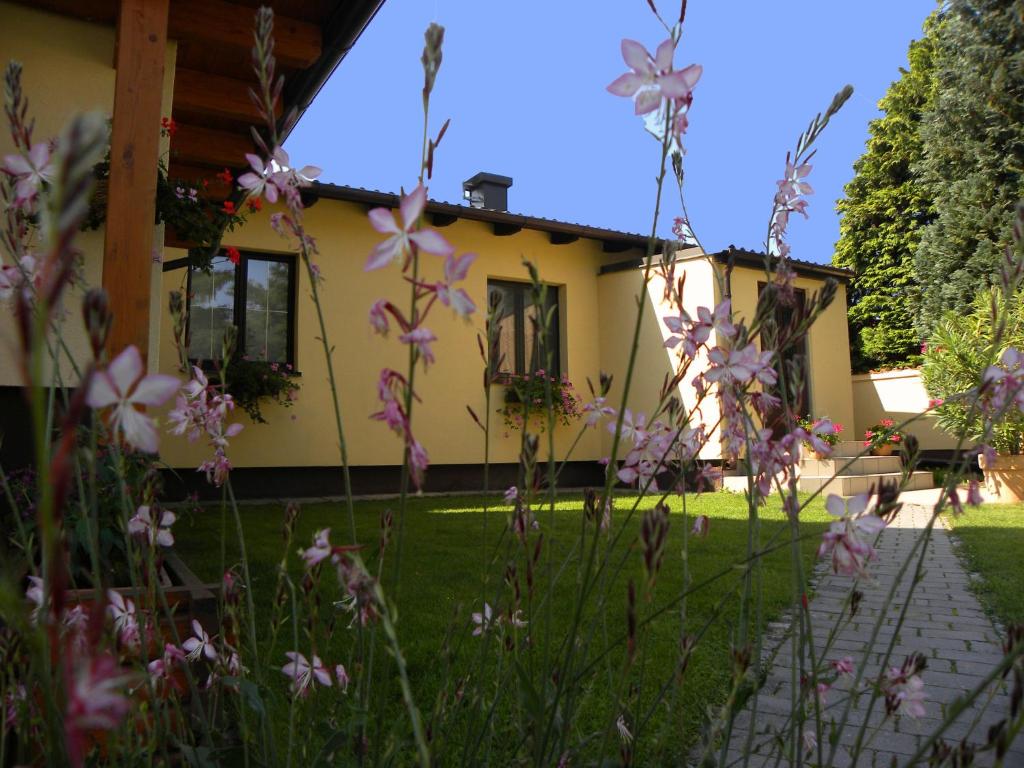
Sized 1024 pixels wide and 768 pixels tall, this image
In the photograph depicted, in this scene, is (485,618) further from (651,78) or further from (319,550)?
(651,78)

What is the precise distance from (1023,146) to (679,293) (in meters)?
13.5

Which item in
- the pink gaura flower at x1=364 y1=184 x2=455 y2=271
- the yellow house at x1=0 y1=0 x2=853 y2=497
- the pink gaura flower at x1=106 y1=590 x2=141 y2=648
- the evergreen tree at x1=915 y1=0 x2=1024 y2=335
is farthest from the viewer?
the evergreen tree at x1=915 y1=0 x2=1024 y2=335

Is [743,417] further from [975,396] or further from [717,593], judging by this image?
[717,593]

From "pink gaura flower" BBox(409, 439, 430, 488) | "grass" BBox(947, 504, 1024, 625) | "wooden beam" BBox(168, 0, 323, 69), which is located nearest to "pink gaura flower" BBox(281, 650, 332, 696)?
"pink gaura flower" BBox(409, 439, 430, 488)

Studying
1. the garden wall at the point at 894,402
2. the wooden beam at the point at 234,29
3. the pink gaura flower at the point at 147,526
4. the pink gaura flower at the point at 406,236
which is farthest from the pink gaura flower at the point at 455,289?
the garden wall at the point at 894,402

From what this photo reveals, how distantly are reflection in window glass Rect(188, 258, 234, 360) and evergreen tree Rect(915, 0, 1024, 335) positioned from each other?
10.6 meters

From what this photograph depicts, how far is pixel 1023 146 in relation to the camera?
1163cm

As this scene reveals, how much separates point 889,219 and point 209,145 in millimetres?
14201

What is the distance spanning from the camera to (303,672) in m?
1.14

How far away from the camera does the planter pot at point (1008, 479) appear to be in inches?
308

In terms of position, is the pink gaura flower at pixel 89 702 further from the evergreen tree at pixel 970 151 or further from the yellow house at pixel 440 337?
the evergreen tree at pixel 970 151

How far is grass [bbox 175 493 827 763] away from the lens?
1188 mm

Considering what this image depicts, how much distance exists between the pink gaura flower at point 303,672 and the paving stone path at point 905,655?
0.67 meters

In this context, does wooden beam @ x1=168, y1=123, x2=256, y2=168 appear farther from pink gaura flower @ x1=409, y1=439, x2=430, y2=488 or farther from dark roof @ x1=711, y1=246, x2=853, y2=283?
pink gaura flower @ x1=409, y1=439, x2=430, y2=488
